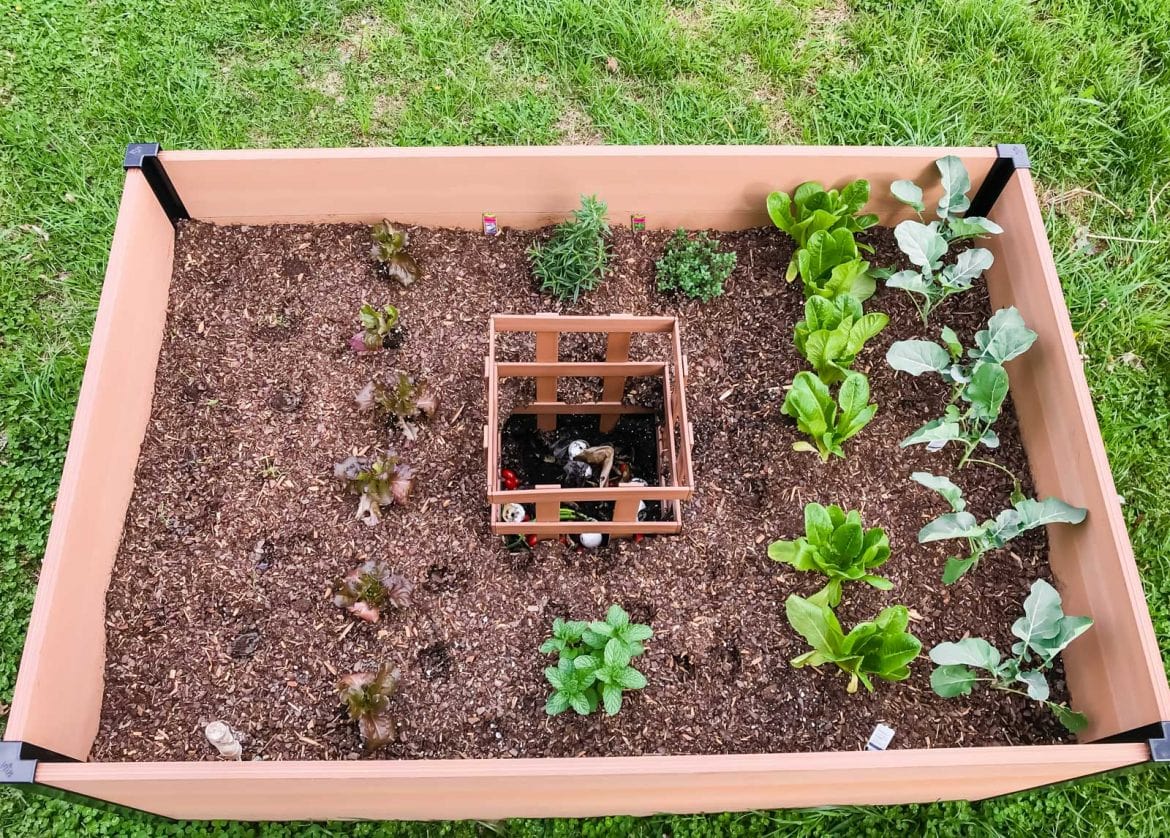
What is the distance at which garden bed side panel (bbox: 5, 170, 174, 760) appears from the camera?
89.1 inches

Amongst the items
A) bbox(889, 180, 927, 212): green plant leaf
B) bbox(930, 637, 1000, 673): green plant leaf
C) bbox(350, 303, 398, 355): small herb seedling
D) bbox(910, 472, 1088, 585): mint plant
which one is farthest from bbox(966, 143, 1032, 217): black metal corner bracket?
bbox(350, 303, 398, 355): small herb seedling

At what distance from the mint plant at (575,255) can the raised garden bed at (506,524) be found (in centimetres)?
6

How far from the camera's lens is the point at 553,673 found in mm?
2408

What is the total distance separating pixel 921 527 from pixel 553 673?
1247mm

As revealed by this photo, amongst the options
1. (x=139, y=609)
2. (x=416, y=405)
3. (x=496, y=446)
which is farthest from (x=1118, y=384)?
(x=139, y=609)

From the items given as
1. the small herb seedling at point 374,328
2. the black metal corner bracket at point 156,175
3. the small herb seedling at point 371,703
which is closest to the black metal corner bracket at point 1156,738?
the small herb seedling at point 371,703

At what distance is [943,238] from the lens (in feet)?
9.90

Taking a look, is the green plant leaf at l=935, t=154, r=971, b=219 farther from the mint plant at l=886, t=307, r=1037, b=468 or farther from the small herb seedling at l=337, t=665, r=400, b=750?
the small herb seedling at l=337, t=665, r=400, b=750

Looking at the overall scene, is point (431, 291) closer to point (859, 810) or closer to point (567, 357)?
point (567, 357)

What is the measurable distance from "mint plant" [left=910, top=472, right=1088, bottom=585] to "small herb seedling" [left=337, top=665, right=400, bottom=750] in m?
1.57

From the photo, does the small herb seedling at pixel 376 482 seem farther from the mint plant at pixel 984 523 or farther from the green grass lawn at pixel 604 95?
the mint plant at pixel 984 523

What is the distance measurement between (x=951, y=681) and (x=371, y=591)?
1636 mm

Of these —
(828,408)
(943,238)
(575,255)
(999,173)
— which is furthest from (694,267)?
(999,173)

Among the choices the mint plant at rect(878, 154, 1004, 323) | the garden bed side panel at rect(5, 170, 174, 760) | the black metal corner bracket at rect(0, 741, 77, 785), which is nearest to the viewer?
the black metal corner bracket at rect(0, 741, 77, 785)
